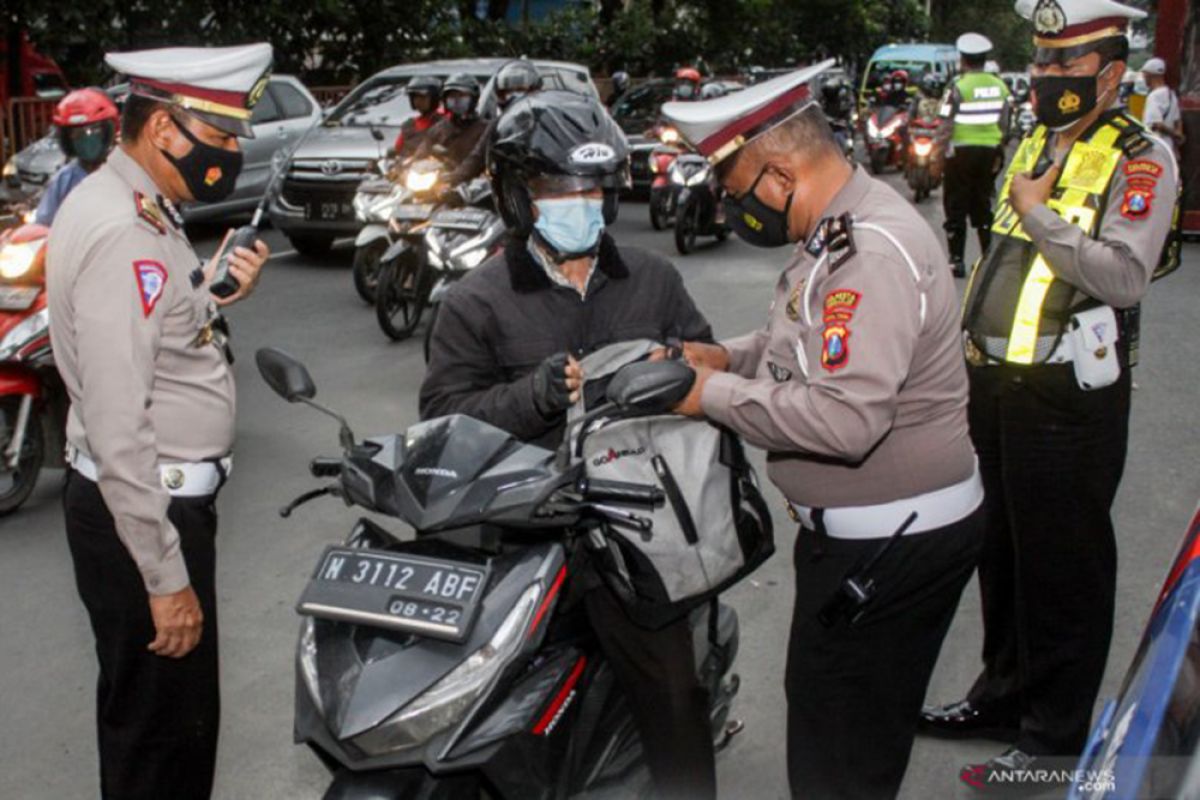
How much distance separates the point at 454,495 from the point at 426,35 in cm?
2026

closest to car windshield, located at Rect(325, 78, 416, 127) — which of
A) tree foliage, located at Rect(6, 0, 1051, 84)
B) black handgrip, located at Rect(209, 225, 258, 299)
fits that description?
tree foliage, located at Rect(6, 0, 1051, 84)

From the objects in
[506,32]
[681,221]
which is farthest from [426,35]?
[681,221]

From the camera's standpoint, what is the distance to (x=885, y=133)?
21641 mm

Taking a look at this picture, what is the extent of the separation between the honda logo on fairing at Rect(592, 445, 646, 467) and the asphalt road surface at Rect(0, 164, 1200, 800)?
1.97 ft

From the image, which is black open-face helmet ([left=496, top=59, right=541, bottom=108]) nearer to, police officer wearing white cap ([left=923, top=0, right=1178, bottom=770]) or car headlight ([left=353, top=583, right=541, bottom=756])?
police officer wearing white cap ([left=923, top=0, right=1178, bottom=770])

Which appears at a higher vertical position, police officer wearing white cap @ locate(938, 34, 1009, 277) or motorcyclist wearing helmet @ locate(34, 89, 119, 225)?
motorcyclist wearing helmet @ locate(34, 89, 119, 225)

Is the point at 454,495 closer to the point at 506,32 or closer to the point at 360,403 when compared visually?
the point at 360,403

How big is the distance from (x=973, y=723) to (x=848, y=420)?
1.88 metres

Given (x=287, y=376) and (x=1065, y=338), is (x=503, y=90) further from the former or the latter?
(x=287, y=376)

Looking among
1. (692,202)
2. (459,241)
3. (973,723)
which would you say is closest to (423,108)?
(459,241)

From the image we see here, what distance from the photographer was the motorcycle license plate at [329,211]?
11898mm

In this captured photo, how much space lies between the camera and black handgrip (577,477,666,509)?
2557mm

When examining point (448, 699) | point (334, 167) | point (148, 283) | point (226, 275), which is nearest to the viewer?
point (448, 699)

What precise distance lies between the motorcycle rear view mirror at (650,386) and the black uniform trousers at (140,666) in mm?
990
